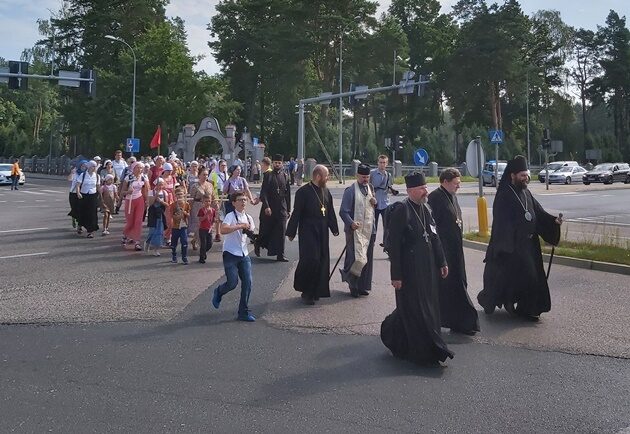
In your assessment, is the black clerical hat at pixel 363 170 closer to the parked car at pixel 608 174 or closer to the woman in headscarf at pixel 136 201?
the woman in headscarf at pixel 136 201

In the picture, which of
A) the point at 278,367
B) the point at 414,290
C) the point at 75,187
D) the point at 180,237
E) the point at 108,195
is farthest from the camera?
the point at 108,195

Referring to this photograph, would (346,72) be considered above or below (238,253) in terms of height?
above

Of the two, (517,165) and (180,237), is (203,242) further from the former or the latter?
(517,165)

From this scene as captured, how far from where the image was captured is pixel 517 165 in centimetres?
784

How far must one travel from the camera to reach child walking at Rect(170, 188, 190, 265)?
12062 mm

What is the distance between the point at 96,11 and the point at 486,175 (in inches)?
1412

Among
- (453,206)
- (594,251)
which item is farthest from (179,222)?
(594,251)

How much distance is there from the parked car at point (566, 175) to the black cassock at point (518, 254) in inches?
1758

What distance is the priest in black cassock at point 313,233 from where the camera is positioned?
342 inches

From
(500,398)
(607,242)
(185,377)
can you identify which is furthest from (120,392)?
(607,242)

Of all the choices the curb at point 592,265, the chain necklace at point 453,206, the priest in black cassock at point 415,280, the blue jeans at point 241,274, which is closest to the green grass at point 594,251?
the curb at point 592,265

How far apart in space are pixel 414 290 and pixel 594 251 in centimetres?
770

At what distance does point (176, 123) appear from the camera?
174ft

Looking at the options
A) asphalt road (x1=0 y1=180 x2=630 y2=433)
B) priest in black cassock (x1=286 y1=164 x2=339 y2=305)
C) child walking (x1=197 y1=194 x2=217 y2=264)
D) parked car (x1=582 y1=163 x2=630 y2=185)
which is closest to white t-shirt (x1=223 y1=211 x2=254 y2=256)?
asphalt road (x1=0 y1=180 x2=630 y2=433)
